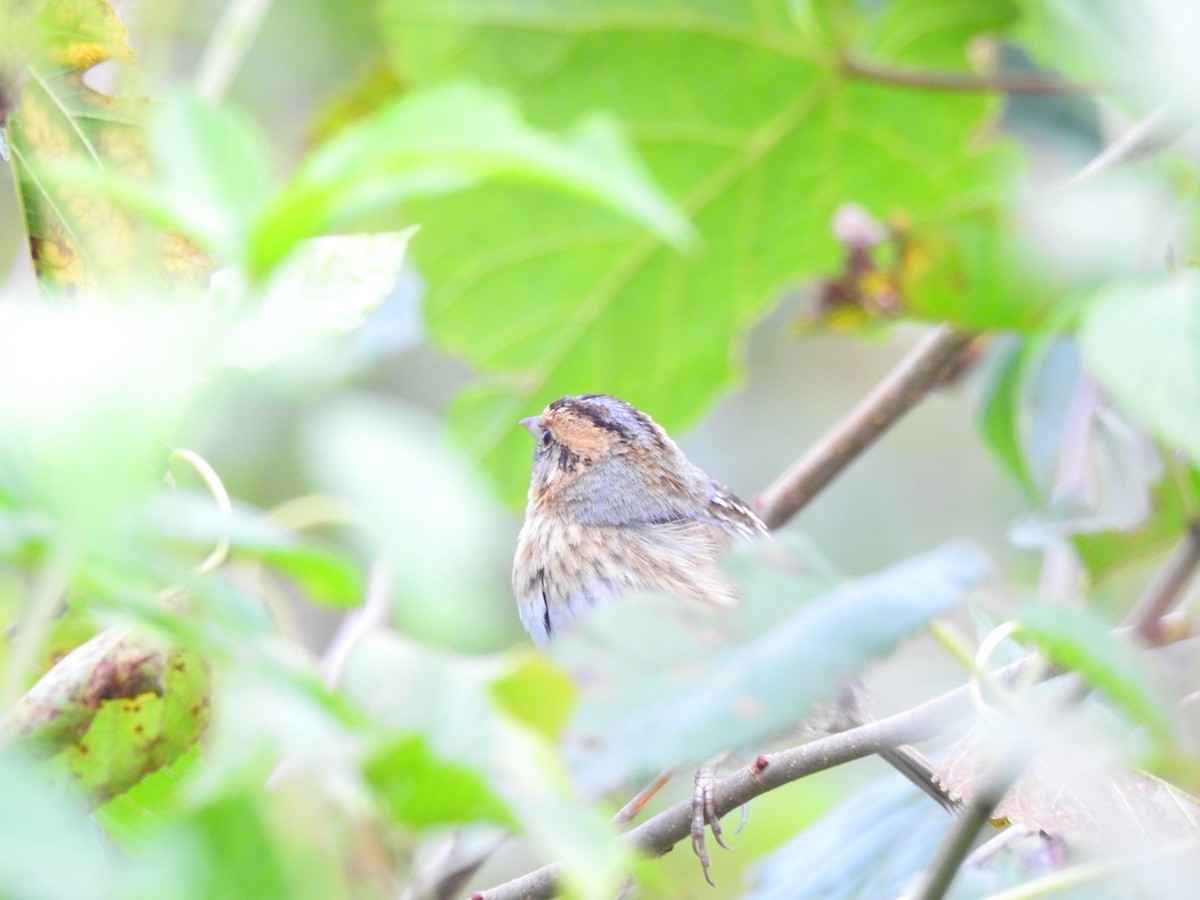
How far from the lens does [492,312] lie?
3.92m

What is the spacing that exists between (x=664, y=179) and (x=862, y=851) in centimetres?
217

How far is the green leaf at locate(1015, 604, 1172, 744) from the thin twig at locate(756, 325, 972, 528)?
2.20 meters

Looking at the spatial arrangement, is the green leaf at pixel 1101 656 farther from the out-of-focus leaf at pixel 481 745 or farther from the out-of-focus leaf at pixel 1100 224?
the out-of-focus leaf at pixel 1100 224

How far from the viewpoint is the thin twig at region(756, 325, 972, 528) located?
323cm

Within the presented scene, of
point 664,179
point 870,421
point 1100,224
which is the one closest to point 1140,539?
point 870,421

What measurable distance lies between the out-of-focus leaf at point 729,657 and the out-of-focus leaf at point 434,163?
13.7 inches

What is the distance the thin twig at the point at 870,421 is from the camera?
3.23m

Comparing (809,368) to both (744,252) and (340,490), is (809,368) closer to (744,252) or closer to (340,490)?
(744,252)

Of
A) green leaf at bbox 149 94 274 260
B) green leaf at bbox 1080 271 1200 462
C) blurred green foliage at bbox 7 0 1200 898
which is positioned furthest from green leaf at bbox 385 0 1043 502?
green leaf at bbox 149 94 274 260

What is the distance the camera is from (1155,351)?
2.03m

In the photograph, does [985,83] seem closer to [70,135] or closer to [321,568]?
[70,135]

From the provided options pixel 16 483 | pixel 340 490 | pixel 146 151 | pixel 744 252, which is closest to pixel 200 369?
pixel 16 483

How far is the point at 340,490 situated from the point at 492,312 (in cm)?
131

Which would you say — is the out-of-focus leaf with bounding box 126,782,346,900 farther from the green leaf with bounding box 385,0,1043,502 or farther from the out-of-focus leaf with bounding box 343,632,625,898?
the green leaf with bounding box 385,0,1043,502
